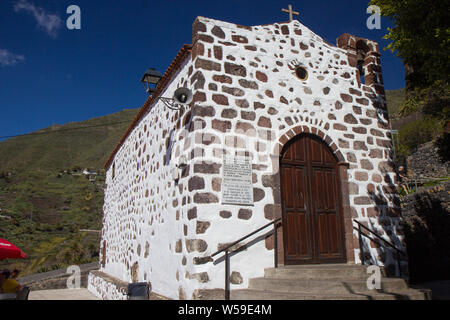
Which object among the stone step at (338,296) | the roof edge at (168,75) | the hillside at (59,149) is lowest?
the stone step at (338,296)

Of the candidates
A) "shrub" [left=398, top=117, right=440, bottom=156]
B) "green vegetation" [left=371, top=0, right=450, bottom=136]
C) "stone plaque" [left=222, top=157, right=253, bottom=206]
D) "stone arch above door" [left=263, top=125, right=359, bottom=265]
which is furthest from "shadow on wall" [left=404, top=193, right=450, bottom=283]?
"shrub" [left=398, top=117, right=440, bottom=156]

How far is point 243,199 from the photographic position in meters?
5.71

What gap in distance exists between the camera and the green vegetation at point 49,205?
19094 mm

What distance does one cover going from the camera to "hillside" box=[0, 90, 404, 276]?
19281 millimetres

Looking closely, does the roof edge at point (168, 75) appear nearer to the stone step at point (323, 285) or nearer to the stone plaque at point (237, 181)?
the stone plaque at point (237, 181)

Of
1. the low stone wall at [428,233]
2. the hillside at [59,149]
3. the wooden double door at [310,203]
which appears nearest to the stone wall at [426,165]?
the low stone wall at [428,233]

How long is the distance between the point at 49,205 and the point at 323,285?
85.7ft

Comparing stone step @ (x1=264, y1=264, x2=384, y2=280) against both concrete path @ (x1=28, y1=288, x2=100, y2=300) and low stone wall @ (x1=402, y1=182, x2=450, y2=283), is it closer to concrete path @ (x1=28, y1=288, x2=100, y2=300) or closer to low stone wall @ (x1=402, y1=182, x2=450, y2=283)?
low stone wall @ (x1=402, y1=182, x2=450, y2=283)

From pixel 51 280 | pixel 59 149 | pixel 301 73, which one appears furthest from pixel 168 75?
pixel 59 149

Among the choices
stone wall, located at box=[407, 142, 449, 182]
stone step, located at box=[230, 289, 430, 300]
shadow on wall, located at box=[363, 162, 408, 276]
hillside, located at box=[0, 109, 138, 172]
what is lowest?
stone step, located at box=[230, 289, 430, 300]

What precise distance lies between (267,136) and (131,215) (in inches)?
202

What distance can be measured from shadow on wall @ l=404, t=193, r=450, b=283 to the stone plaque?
474 centimetres

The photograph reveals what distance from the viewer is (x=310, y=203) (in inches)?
252
